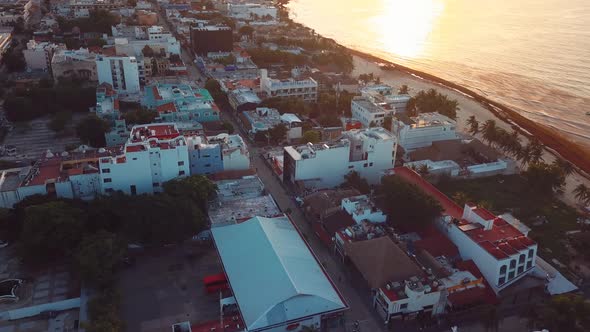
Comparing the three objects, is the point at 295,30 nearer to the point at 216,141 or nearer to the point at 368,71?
the point at 368,71

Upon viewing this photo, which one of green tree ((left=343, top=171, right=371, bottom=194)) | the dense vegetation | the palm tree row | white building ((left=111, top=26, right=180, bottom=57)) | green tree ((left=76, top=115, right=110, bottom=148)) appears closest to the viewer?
green tree ((left=343, top=171, right=371, bottom=194))

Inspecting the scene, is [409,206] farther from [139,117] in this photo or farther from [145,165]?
[139,117]

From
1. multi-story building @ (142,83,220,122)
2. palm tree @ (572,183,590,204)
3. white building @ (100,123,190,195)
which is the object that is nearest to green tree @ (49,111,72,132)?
multi-story building @ (142,83,220,122)

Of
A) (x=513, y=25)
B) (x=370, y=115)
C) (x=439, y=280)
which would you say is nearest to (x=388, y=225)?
(x=439, y=280)

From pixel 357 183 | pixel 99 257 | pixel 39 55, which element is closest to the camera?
pixel 99 257

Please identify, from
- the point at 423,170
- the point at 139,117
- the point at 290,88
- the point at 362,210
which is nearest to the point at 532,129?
the point at 423,170

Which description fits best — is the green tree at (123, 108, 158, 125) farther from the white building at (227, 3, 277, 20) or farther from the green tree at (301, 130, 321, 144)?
the white building at (227, 3, 277, 20)
